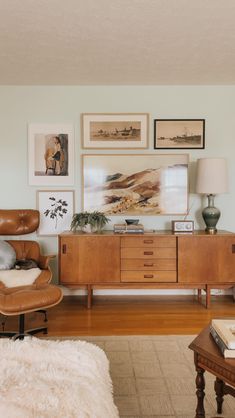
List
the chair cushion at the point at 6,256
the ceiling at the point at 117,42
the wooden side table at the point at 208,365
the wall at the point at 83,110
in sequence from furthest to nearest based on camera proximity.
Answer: the wall at the point at 83,110
the chair cushion at the point at 6,256
the ceiling at the point at 117,42
the wooden side table at the point at 208,365

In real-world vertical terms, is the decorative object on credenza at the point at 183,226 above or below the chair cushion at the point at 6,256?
above

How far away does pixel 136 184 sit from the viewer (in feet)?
12.5

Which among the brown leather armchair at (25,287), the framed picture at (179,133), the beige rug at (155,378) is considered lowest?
the beige rug at (155,378)

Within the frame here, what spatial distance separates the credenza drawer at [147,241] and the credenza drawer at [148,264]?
0.15 metres

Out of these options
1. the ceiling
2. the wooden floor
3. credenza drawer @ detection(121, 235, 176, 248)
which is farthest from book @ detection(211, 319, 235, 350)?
the ceiling

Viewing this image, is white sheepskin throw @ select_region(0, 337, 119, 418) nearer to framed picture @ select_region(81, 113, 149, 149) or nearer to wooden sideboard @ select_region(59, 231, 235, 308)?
wooden sideboard @ select_region(59, 231, 235, 308)

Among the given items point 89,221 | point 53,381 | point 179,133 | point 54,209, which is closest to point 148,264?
point 89,221

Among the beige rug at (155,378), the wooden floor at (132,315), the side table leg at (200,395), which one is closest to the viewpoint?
the side table leg at (200,395)

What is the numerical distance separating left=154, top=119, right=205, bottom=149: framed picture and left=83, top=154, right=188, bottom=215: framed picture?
0.14 metres

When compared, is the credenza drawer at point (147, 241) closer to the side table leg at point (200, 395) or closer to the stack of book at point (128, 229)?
the stack of book at point (128, 229)

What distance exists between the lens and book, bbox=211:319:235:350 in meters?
1.34

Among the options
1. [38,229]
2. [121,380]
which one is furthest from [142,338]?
[38,229]

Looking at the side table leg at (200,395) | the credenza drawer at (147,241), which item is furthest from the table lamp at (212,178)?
the side table leg at (200,395)

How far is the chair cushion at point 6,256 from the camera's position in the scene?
9.99ft
